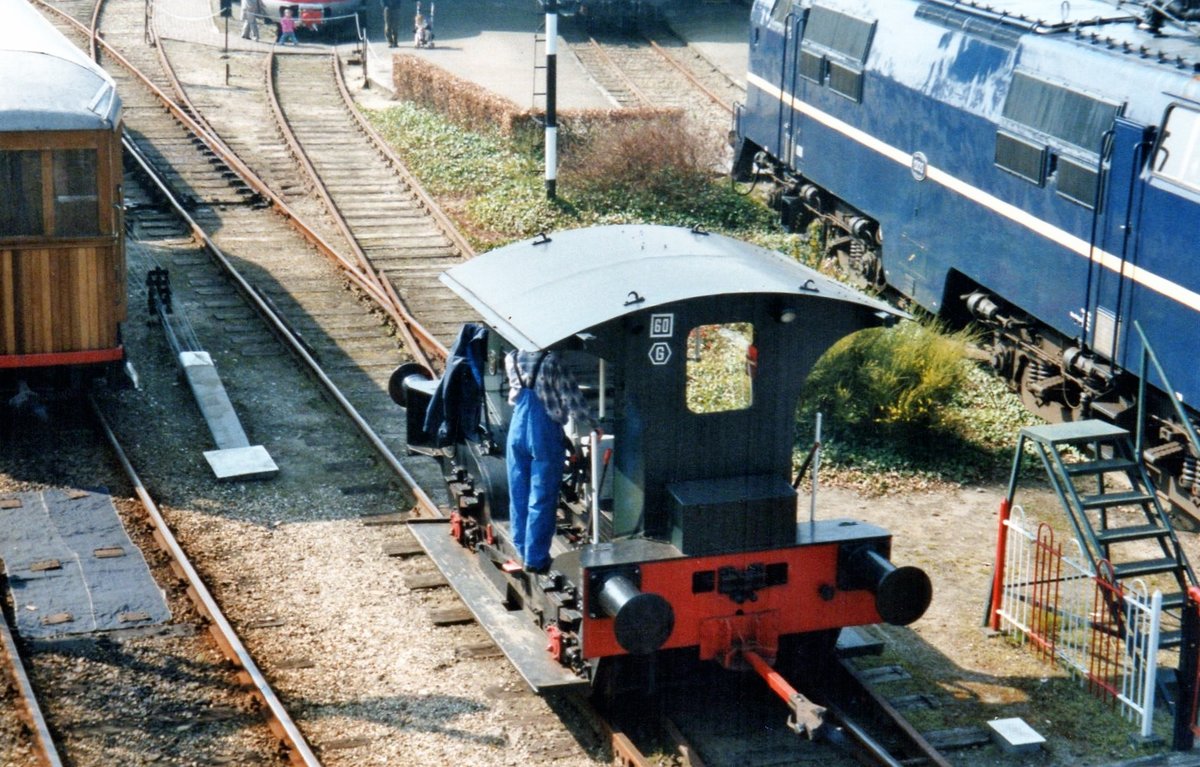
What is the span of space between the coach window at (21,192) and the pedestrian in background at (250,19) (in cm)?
2125

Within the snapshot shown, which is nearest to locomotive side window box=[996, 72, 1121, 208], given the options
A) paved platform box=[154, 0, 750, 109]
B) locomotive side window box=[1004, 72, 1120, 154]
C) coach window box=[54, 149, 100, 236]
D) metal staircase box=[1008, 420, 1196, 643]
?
locomotive side window box=[1004, 72, 1120, 154]

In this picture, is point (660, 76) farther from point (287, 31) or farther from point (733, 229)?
point (733, 229)

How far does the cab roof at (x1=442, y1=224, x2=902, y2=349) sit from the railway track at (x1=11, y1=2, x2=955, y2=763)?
2.26 meters

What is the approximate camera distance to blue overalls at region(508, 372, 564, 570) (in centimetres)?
855

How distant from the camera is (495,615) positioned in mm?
9258

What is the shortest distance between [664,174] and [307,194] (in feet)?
16.0

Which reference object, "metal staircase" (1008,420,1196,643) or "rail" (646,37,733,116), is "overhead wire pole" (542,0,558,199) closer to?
"rail" (646,37,733,116)

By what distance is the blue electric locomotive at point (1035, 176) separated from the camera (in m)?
11.9

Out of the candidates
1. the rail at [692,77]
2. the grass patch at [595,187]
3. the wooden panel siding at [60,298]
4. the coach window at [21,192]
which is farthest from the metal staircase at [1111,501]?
the rail at [692,77]

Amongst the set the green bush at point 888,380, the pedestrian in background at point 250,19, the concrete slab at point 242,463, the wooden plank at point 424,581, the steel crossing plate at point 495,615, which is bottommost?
the wooden plank at point 424,581

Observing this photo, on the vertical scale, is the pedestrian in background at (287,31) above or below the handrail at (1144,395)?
above

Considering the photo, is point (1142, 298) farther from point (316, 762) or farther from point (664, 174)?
point (664, 174)

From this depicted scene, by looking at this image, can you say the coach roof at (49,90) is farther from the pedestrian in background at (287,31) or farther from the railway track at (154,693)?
the pedestrian in background at (287,31)

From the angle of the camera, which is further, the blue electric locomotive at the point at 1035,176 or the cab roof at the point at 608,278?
the blue electric locomotive at the point at 1035,176
